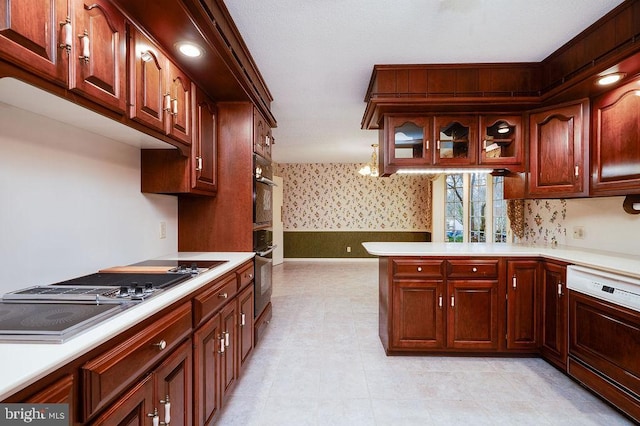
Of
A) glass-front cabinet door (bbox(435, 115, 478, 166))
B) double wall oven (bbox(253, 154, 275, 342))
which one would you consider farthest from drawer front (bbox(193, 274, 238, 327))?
glass-front cabinet door (bbox(435, 115, 478, 166))

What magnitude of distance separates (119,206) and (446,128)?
2669 mm

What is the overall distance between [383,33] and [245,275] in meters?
2.00

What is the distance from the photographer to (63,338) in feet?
2.69

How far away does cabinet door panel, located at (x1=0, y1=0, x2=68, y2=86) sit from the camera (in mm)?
883

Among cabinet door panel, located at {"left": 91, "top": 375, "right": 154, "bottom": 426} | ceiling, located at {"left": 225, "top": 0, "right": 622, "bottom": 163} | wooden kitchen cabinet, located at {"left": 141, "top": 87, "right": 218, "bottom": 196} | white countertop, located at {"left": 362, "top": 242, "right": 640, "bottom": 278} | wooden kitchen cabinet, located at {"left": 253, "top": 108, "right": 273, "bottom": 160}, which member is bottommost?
cabinet door panel, located at {"left": 91, "top": 375, "right": 154, "bottom": 426}

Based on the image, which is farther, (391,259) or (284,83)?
(284,83)

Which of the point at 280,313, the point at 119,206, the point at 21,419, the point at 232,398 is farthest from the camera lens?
the point at 280,313

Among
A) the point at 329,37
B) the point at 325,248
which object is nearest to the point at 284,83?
the point at 329,37

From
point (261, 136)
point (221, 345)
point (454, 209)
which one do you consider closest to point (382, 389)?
point (221, 345)

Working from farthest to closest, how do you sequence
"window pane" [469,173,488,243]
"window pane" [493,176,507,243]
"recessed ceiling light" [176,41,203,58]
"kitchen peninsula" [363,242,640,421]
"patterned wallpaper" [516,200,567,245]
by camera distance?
"window pane" [469,173,488,243], "window pane" [493,176,507,243], "patterned wallpaper" [516,200,567,245], "kitchen peninsula" [363,242,640,421], "recessed ceiling light" [176,41,203,58]

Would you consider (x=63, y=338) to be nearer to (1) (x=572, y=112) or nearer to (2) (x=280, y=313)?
(2) (x=280, y=313)

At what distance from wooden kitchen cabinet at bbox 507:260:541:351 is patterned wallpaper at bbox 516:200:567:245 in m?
0.74

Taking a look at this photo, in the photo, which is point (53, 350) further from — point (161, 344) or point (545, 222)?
point (545, 222)

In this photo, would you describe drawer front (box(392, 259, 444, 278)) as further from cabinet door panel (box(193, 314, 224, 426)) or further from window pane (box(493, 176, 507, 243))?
window pane (box(493, 176, 507, 243))
